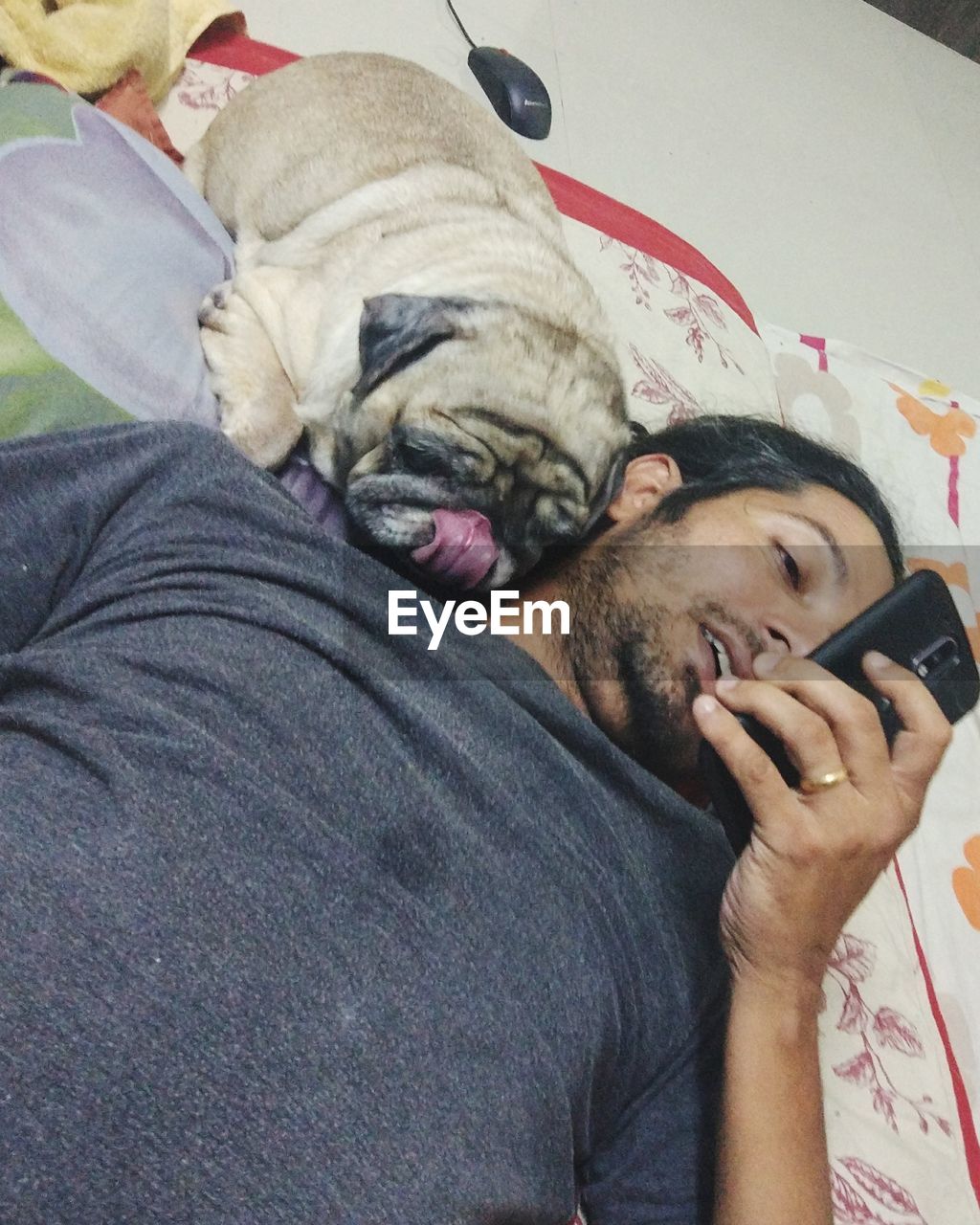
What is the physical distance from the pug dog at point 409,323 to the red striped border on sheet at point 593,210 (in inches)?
9.2

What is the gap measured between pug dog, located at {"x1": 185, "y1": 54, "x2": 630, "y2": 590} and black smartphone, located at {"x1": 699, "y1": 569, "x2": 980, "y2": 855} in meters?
0.38

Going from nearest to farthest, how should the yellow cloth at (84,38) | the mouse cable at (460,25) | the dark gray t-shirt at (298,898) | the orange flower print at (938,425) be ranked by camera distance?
the dark gray t-shirt at (298,898)
the yellow cloth at (84,38)
the orange flower print at (938,425)
the mouse cable at (460,25)

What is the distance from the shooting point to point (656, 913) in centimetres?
103

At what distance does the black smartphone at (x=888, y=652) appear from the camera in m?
1.01

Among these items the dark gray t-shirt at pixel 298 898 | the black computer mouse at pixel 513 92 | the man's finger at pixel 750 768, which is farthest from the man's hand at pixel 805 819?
the black computer mouse at pixel 513 92

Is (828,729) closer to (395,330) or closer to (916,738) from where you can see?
(916,738)

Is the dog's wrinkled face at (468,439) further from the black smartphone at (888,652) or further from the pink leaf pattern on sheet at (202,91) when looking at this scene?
the pink leaf pattern on sheet at (202,91)

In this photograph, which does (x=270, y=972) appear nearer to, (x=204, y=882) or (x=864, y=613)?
(x=204, y=882)

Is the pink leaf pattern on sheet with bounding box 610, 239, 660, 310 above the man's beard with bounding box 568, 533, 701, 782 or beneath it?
above

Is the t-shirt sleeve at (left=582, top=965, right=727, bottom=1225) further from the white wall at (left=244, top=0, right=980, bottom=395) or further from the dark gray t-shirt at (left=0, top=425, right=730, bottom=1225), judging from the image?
the white wall at (left=244, top=0, right=980, bottom=395)

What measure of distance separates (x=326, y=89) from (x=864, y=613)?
48.4 inches

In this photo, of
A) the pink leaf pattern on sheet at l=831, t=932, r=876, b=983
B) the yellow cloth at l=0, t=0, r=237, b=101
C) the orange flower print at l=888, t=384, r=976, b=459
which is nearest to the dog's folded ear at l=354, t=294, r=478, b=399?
the yellow cloth at l=0, t=0, r=237, b=101

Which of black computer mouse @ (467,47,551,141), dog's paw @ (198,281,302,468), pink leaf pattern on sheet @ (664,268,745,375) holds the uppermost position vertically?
black computer mouse @ (467,47,551,141)

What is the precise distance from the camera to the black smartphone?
1012 mm
